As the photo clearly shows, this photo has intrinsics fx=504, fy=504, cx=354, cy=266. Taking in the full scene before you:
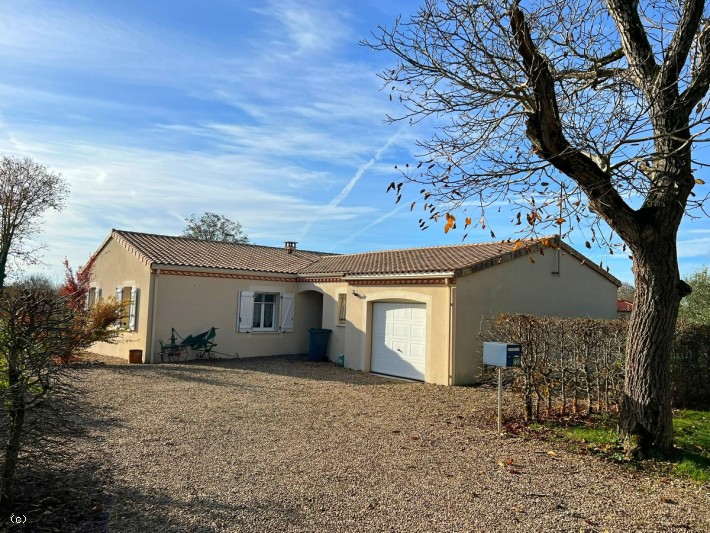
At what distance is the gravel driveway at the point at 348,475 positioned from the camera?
4.29 meters

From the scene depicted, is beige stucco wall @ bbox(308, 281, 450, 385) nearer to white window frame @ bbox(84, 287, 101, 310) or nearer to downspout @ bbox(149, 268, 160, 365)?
downspout @ bbox(149, 268, 160, 365)

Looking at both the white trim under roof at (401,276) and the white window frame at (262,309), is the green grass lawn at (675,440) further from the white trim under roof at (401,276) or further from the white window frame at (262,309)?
the white window frame at (262,309)

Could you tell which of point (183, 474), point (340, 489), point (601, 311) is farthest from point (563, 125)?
point (601, 311)

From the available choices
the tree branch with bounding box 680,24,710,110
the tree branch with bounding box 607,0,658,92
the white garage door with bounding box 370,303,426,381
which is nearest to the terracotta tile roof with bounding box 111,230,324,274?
the white garage door with bounding box 370,303,426,381

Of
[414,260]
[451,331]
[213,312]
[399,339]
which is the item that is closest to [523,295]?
[451,331]

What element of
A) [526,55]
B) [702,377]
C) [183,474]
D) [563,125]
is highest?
[526,55]

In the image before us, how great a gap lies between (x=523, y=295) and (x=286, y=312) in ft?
27.6

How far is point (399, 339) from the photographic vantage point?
13.5 metres

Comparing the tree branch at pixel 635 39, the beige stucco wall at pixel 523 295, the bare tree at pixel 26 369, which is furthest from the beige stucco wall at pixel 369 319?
the bare tree at pixel 26 369

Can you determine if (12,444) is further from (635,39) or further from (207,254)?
(207,254)

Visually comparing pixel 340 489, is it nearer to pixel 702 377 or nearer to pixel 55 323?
pixel 55 323

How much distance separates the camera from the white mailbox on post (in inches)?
288

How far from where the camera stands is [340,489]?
4.93 m

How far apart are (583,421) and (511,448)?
208 centimetres
